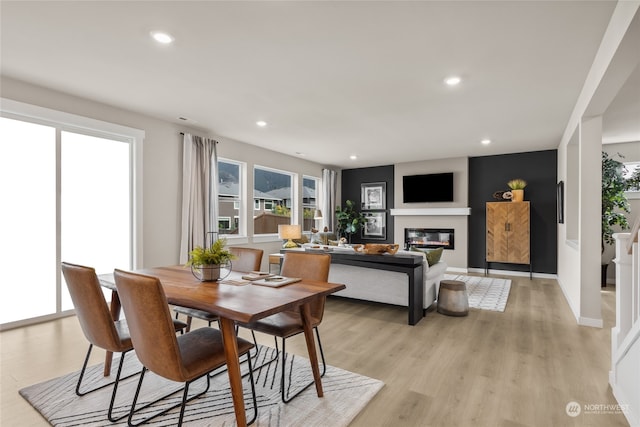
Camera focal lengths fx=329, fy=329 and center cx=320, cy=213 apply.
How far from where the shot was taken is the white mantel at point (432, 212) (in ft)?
23.9

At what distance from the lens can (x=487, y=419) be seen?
194cm

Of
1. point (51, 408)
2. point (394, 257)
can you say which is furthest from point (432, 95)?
point (51, 408)

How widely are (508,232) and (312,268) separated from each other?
5621 mm

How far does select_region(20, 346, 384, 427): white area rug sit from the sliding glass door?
1.83 meters

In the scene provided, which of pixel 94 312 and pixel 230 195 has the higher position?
pixel 230 195

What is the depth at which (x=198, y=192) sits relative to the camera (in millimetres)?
5078

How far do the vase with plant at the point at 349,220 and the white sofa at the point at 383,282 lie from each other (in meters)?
4.09

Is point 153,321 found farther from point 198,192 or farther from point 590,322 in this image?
point 590,322

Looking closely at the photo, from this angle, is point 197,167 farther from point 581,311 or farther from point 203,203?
point 581,311

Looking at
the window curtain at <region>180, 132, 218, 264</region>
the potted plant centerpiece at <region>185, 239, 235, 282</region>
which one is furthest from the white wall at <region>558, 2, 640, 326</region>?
the window curtain at <region>180, 132, 218, 264</region>

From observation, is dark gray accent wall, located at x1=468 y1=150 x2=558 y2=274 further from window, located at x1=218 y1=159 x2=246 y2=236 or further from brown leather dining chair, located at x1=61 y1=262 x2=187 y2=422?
brown leather dining chair, located at x1=61 y1=262 x2=187 y2=422

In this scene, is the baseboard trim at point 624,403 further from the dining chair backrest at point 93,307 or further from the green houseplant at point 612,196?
the green houseplant at point 612,196

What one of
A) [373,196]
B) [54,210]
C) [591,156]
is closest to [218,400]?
[54,210]

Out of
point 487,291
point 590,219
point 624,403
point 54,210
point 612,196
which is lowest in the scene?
point 487,291
